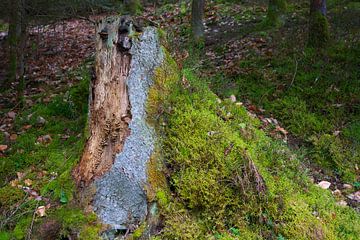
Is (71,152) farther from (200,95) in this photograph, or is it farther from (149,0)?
(149,0)

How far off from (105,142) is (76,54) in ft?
25.8

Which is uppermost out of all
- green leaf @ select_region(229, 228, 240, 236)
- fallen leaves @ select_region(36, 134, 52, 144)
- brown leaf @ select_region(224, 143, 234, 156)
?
brown leaf @ select_region(224, 143, 234, 156)

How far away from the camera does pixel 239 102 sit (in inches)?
235

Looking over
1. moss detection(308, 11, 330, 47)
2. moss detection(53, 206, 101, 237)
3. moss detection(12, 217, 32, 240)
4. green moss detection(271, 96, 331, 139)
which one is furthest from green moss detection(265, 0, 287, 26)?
moss detection(12, 217, 32, 240)

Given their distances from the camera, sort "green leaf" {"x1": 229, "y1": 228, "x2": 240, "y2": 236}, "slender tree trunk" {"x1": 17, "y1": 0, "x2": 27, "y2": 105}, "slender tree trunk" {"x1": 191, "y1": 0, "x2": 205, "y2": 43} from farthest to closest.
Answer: "slender tree trunk" {"x1": 191, "y1": 0, "x2": 205, "y2": 43} < "slender tree trunk" {"x1": 17, "y1": 0, "x2": 27, "y2": 105} < "green leaf" {"x1": 229, "y1": 228, "x2": 240, "y2": 236}

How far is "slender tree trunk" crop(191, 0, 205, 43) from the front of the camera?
929cm

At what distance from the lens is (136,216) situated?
303cm

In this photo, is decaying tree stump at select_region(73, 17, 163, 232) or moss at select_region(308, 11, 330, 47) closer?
decaying tree stump at select_region(73, 17, 163, 232)

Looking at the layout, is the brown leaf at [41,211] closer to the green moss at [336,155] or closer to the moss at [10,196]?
the moss at [10,196]

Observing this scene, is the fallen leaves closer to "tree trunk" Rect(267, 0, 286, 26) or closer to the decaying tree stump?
the decaying tree stump

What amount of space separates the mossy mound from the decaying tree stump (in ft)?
0.52

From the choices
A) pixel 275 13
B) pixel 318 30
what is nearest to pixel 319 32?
pixel 318 30

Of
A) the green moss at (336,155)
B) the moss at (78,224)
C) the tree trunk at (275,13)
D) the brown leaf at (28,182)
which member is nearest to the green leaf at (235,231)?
the moss at (78,224)

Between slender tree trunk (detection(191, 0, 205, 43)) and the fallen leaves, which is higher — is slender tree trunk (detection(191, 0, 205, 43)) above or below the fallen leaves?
above
